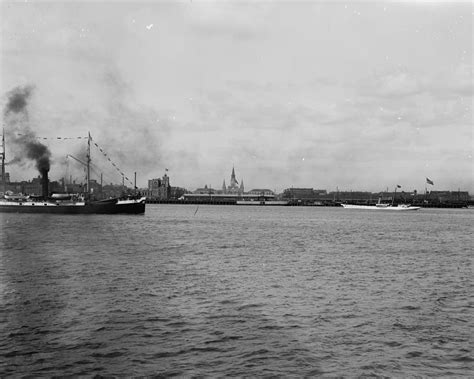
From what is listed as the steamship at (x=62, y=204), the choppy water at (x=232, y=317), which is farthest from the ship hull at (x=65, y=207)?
the choppy water at (x=232, y=317)

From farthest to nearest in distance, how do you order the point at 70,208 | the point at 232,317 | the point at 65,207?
the point at 65,207 → the point at 70,208 → the point at 232,317

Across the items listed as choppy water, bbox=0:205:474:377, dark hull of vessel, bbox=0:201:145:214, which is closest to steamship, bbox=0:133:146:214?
dark hull of vessel, bbox=0:201:145:214

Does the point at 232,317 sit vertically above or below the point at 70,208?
below

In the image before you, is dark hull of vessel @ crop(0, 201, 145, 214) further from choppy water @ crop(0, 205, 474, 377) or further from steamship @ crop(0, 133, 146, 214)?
choppy water @ crop(0, 205, 474, 377)

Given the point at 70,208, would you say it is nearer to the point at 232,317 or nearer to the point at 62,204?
the point at 62,204

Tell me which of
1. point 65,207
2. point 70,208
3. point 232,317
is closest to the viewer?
point 232,317

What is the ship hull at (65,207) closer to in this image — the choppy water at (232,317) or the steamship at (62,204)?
the steamship at (62,204)

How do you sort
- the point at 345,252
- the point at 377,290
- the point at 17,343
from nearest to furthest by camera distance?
the point at 17,343 < the point at 377,290 < the point at 345,252

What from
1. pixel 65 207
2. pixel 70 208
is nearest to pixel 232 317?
pixel 70 208

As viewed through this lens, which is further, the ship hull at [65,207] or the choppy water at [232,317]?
the ship hull at [65,207]

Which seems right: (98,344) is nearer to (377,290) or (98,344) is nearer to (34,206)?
(377,290)

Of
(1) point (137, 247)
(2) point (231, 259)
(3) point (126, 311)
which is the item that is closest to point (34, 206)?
(1) point (137, 247)
